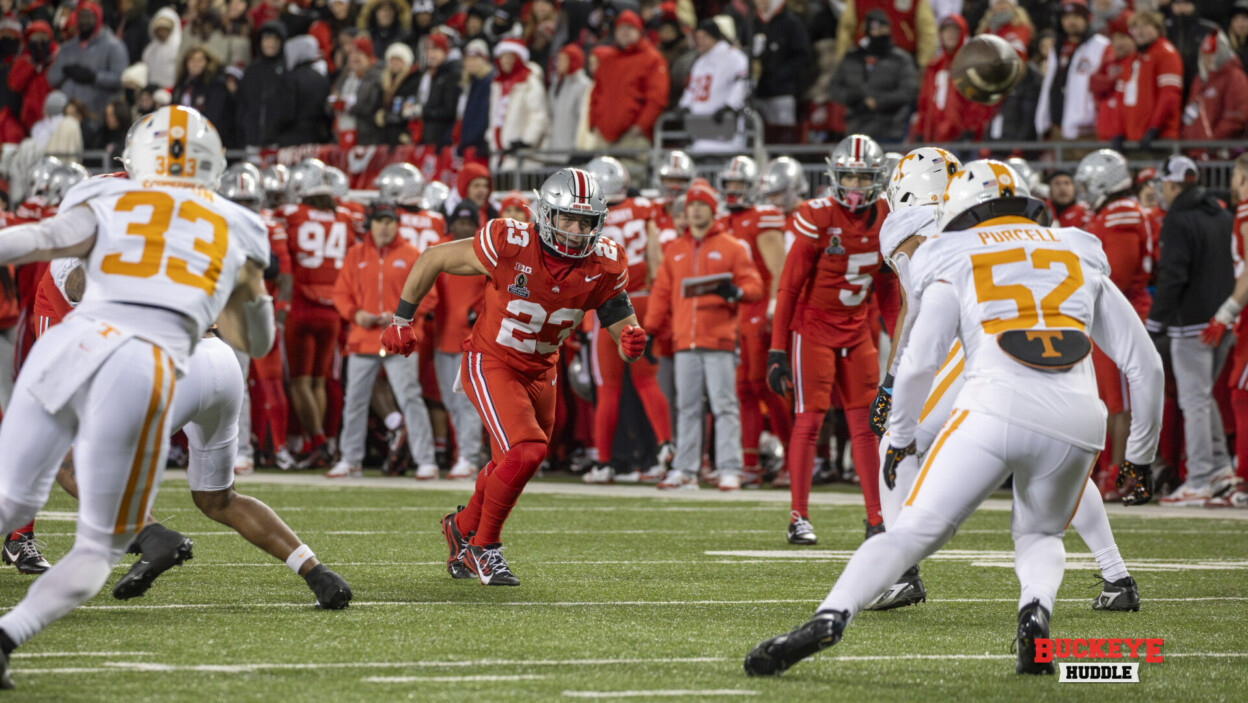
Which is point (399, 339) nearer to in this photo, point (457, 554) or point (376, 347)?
point (457, 554)

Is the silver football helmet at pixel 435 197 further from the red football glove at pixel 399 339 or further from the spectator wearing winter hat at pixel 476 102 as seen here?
the red football glove at pixel 399 339

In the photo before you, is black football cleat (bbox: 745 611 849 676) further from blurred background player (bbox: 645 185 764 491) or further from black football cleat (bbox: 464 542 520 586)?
blurred background player (bbox: 645 185 764 491)

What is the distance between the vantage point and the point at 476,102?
14250 mm

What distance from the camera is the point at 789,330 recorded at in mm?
8070

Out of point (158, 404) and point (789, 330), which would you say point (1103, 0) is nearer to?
point (789, 330)

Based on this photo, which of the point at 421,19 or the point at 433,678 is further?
the point at 421,19

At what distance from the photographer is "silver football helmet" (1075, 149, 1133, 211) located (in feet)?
35.3

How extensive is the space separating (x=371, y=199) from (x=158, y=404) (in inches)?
388

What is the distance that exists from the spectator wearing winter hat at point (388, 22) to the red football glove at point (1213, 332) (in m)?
9.21

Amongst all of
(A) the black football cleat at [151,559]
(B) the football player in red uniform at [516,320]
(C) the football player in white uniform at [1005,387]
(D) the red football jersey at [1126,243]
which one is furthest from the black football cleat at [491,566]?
(D) the red football jersey at [1126,243]

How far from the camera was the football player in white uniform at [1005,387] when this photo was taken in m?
4.39

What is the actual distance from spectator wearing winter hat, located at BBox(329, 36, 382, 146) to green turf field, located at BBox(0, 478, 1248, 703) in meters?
7.37

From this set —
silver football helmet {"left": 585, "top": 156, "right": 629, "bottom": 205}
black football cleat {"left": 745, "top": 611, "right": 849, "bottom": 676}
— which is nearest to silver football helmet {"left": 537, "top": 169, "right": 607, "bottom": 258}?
black football cleat {"left": 745, "top": 611, "right": 849, "bottom": 676}

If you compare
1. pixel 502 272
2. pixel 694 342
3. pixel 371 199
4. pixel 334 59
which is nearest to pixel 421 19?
pixel 334 59
